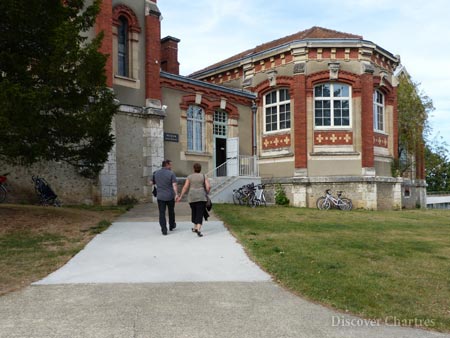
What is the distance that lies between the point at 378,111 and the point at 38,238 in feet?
59.8

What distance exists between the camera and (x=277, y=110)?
69.9 feet

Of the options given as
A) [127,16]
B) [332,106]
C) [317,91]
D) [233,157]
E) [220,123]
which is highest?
[127,16]

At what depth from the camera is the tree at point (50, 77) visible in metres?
9.09

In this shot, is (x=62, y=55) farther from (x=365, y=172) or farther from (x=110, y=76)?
(x=365, y=172)

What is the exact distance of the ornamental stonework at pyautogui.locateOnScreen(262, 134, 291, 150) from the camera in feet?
68.1

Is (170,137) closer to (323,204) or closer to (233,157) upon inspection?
(233,157)

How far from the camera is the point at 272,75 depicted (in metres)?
21.1

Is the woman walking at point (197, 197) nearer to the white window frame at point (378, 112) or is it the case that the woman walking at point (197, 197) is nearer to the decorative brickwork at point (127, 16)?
the decorative brickwork at point (127, 16)

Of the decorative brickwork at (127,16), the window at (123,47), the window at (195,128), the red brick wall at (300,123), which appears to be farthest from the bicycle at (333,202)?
the decorative brickwork at (127,16)

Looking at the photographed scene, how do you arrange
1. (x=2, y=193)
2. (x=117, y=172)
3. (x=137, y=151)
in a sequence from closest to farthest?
(x=2, y=193) → (x=117, y=172) → (x=137, y=151)

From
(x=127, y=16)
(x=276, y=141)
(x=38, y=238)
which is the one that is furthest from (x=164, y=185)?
(x=276, y=141)

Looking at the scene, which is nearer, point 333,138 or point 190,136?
point 190,136

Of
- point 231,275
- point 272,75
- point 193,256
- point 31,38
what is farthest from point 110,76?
point 231,275

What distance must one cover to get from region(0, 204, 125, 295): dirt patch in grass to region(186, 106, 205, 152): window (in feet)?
24.1
